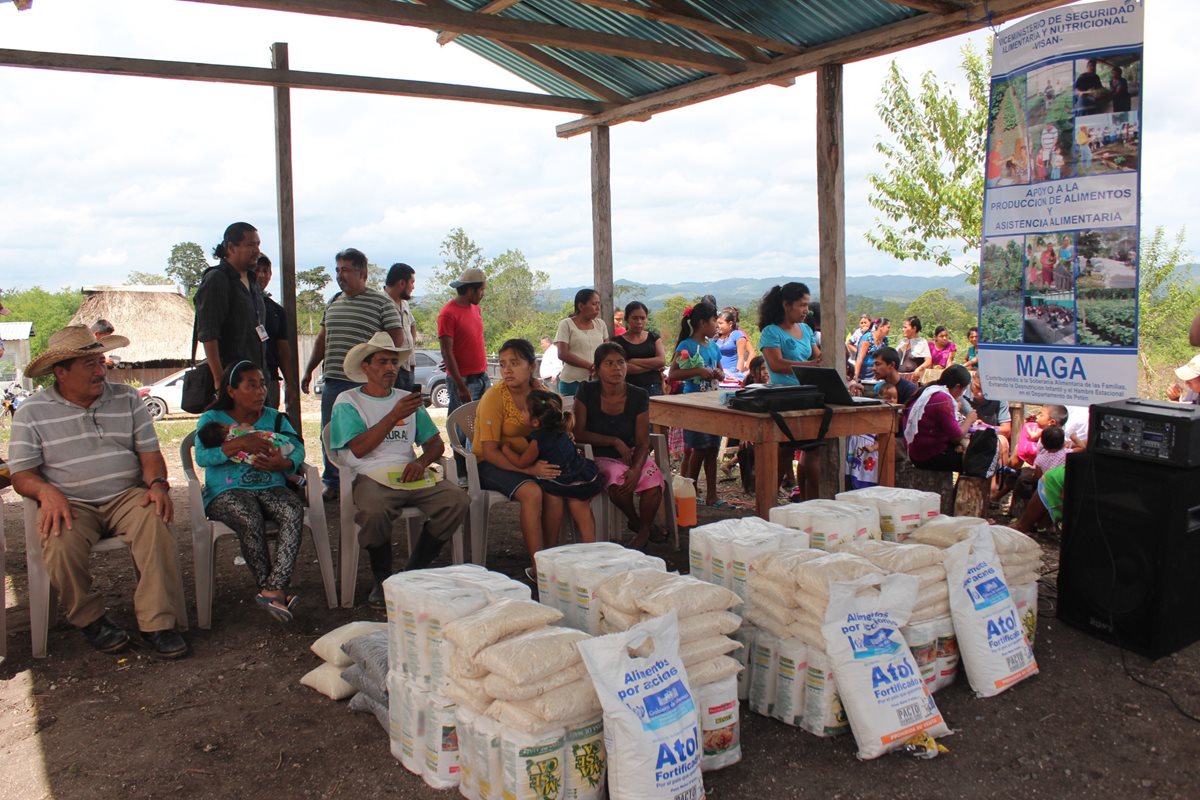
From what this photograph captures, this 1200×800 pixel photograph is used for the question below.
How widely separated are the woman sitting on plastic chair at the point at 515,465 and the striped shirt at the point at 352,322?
1.52m

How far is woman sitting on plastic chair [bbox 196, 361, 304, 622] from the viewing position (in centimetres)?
396

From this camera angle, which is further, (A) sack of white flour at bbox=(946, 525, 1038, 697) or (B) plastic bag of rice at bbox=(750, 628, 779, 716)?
(A) sack of white flour at bbox=(946, 525, 1038, 697)

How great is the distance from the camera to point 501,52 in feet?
23.7

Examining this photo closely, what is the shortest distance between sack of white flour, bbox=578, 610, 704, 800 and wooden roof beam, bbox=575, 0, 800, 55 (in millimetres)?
4148

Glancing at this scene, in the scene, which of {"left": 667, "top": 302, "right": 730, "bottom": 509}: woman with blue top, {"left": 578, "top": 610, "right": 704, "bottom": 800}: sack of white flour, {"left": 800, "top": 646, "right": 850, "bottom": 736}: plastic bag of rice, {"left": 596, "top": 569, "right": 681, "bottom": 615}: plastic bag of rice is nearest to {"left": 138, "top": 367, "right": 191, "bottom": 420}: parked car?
{"left": 667, "top": 302, "right": 730, "bottom": 509}: woman with blue top

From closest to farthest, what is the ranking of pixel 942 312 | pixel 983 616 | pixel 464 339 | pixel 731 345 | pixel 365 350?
1. pixel 983 616
2. pixel 365 350
3. pixel 464 339
4. pixel 731 345
5. pixel 942 312

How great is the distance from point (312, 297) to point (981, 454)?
32.4m

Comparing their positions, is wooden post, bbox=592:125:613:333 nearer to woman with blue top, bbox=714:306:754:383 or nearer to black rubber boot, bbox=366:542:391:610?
woman with blue top, bbox=714:306:754:383

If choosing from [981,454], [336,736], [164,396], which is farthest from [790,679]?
[164,396]

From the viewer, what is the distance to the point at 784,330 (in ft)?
18.9

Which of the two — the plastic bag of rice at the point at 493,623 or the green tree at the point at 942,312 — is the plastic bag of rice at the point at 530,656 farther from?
the green tree at the point at 942,312

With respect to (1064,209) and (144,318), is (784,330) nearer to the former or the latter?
(1064,209)

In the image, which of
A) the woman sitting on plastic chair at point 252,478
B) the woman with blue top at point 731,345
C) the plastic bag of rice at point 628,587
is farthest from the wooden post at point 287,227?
the woman with blue top at point 731,345

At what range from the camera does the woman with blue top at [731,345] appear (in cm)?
935
